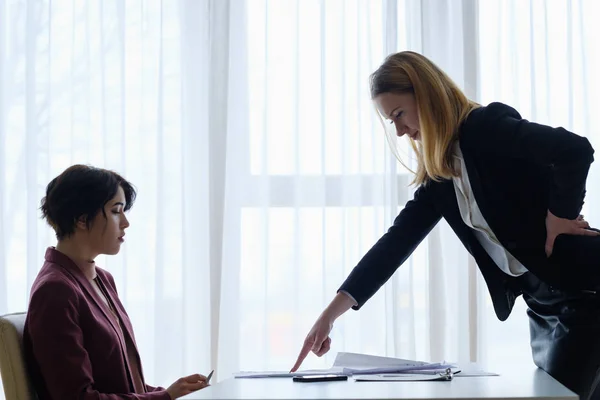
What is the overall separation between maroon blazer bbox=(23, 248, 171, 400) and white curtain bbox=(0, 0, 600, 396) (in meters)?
0.99

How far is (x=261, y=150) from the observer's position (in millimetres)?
2646

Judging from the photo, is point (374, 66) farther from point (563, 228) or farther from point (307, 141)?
point (563, 228)

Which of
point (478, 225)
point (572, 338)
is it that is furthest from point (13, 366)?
point (572, 338)

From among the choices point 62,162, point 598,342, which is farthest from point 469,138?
point 62,162

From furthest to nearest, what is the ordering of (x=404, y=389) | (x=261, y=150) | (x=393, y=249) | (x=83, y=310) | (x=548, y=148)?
(x=261, y=150), (x=393, y=249), (x=83, y=310), (x=548, y=148), (x=404, y=389)

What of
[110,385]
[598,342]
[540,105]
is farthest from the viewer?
[540,105]

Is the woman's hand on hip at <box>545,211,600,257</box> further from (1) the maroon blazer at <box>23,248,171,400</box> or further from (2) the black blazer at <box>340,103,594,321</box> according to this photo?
(1) the maroon blazer at <box>23,248,171,400</box>

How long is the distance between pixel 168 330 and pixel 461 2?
1.60m

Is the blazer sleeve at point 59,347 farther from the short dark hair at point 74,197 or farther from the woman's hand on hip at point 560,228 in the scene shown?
the woman's hand on hip at point 560,228

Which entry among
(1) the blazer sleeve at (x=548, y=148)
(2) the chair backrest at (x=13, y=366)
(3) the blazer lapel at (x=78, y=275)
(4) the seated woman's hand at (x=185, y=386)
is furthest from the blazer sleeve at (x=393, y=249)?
(2) the chair backrest at (x=13, y=366)

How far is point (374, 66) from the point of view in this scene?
263 centimetres

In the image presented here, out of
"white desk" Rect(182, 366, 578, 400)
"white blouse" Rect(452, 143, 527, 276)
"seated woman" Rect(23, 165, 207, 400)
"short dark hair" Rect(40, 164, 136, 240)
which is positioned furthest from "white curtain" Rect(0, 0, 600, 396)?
"white desk" Rect(182, 366, 578, 400)

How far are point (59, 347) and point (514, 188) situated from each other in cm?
96

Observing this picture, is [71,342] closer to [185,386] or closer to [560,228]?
[185,386]
